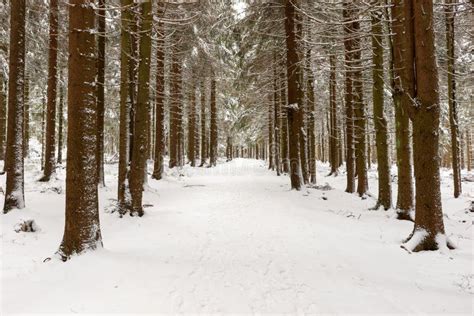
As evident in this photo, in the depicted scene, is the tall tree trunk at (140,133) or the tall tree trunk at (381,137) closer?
the tall tree trunk at (140,133)

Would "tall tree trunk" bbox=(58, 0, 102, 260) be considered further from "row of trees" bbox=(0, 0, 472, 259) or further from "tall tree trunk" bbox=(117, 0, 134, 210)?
"tall tree trunk" bbox=(117, 0, 134, 210)

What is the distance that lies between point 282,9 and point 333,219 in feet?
33.3

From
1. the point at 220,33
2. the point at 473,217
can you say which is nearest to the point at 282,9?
the point at 220,33

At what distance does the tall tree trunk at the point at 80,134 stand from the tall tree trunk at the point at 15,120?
14.9ft

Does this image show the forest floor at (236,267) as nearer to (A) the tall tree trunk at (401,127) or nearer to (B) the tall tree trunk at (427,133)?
(B) the tall tree trunk at (427,133)

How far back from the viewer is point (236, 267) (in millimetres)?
5176

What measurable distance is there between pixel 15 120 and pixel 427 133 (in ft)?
31.4

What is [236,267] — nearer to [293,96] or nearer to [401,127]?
[401,127]

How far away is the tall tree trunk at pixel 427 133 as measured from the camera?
5836mm

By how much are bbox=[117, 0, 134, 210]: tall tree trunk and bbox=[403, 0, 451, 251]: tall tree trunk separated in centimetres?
711

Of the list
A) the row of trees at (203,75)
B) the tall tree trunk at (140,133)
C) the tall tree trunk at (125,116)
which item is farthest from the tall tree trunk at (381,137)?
the tall tree trunk at (125,116)

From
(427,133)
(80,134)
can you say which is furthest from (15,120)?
(427,133)

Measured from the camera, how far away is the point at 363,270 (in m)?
5.05

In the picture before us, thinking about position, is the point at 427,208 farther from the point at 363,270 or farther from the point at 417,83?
the point at 417,83
